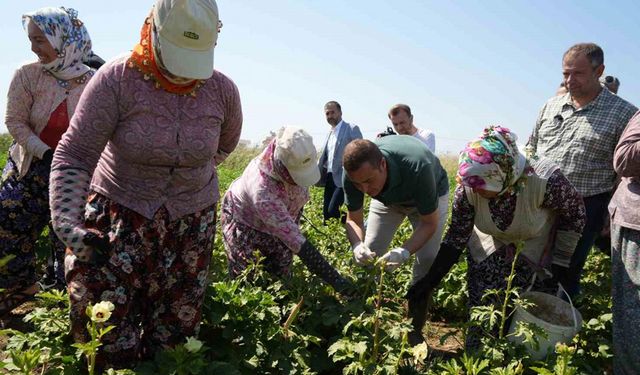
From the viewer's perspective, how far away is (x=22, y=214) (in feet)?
10.3

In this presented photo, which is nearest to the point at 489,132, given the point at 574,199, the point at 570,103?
the point at 574,199

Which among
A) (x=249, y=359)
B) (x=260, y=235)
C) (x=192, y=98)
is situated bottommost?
(x=249, y=359)

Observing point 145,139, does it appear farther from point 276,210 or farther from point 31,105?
point 31,105

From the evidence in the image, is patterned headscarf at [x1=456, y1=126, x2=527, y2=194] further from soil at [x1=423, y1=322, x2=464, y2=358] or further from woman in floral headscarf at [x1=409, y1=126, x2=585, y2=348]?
soil at [x1=423, y1=322, x2=464, y2=358]

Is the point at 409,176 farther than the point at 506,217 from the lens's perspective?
Yes

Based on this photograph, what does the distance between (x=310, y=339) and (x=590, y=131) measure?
2347 millimetres

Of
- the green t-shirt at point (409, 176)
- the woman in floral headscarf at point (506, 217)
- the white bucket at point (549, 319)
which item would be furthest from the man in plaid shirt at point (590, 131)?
the green t-shirt at point (409, 176)

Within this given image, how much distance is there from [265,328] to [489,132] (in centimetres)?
146

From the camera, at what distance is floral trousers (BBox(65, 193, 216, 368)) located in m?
2.01

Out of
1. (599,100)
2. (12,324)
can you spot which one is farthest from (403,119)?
(12,324)

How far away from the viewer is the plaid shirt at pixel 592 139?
3402 mm

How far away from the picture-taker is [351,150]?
2785mm

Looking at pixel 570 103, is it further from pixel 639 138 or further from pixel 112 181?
pixel 112 181

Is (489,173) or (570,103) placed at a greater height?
(570,103)
